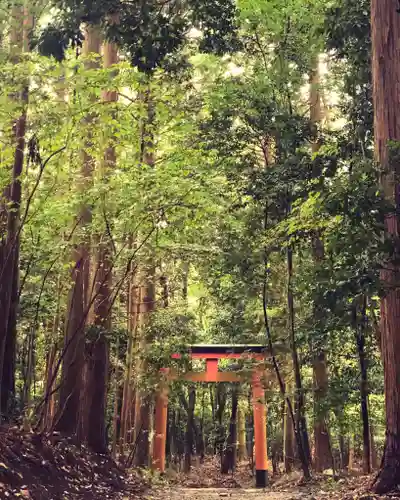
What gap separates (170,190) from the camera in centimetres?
824

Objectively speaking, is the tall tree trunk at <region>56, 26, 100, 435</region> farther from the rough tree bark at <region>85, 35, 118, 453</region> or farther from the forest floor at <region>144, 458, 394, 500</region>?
the forest floor at <region>144, 458, 394, 500</region>

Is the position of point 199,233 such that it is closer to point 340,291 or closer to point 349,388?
point 349,388

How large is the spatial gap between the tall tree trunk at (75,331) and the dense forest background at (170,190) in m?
0.03

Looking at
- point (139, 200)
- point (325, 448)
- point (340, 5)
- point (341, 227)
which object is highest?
point (340, 5)

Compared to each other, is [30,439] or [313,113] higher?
[313,113]

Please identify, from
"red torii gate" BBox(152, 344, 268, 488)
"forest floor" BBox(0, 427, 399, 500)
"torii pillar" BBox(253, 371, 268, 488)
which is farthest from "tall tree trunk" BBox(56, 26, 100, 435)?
"torii pillar" BBox(253, 371, 268, 488)

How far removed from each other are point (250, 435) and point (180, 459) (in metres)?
4.33

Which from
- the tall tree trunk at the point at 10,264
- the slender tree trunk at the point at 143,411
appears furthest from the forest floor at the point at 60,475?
the slender tree trunk at the point at 143,411

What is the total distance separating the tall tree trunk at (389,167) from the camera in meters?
6.27

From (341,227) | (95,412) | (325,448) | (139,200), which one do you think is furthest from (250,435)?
(341,227)

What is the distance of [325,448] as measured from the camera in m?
13.8

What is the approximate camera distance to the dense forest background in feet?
21.6

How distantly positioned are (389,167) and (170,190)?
332cm

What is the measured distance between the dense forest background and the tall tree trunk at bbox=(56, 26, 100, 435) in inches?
1.3
